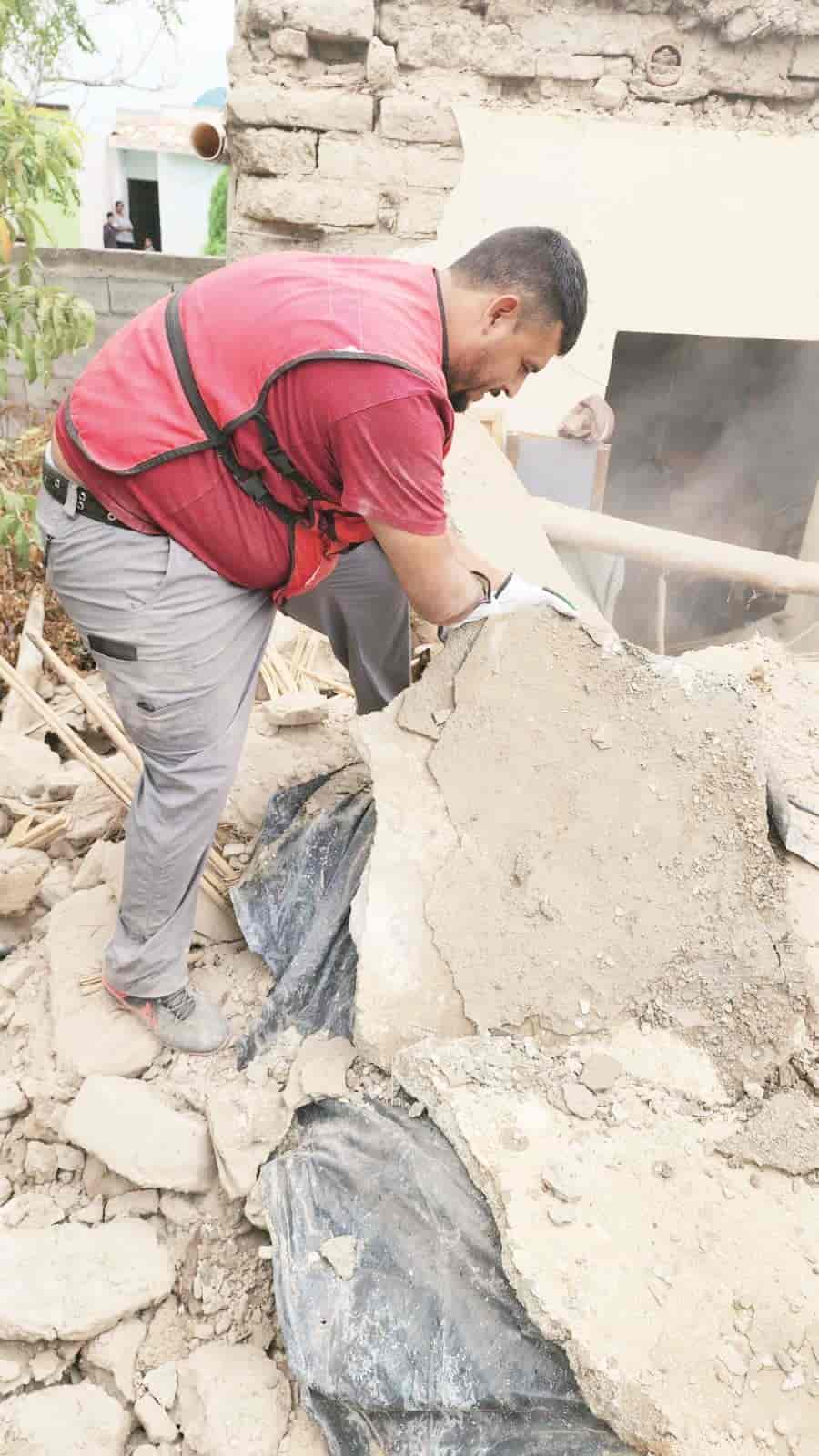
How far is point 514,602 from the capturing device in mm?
2104

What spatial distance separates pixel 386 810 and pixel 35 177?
2703 mm

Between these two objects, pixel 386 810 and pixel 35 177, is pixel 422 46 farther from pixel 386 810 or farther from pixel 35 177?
pixel 386 810

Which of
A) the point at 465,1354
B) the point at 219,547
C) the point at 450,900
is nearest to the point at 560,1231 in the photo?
the point at 465,1354

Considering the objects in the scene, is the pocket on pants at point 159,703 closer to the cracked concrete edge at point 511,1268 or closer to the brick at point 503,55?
the cracked concrete edge at point 511,1268

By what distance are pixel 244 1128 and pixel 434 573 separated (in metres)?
1.23

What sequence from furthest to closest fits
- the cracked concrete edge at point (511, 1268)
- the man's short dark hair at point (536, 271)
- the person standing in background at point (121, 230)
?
the person standing in background at point (121, 230)
the man's short dark hair at point (536, 271)
the cracked concrete edge at point (511, 1268)

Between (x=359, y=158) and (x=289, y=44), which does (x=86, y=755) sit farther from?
(x=289, y=44)

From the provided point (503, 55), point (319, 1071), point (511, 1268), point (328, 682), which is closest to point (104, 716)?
point (328, 682)

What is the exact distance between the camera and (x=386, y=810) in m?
2.08

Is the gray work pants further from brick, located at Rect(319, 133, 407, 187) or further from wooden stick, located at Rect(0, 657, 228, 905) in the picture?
brick, located at Rect(319, 133, 407, 187)

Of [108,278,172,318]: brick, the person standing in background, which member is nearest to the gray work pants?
[108,278,172,318]: brick

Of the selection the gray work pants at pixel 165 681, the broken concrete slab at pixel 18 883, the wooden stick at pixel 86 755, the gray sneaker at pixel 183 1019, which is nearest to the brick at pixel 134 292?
the wooden stick at pixel 86 755

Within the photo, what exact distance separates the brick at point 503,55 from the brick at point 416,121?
226 millimetres

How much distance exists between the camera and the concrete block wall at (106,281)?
6742 millimetres
